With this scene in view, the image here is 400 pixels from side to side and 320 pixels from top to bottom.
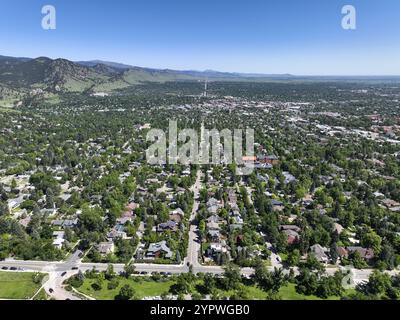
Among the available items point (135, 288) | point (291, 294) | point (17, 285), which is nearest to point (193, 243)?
point (135, 288)

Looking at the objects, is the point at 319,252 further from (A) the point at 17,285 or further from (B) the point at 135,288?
(A) the point at 17,285

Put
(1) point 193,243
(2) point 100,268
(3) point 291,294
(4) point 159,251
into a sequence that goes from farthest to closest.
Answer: (1) point 193,243
(4) point 159,251
(2) point 100,268
(3) point 291,294

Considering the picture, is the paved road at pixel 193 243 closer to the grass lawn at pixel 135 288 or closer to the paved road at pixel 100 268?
the paved road at pixel 100 268

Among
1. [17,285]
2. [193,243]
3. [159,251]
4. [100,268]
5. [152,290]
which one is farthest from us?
[193,243]

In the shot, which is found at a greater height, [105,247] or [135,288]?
[105,247]

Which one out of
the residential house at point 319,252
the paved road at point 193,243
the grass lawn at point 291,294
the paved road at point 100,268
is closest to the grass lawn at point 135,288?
the paved road at point 100,268

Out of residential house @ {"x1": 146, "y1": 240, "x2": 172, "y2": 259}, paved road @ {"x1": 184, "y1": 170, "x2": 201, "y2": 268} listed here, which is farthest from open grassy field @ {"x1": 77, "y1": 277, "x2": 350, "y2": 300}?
residential house @ {"x1": 146, "y1": 240, "x2": 172, "y2": 259}
